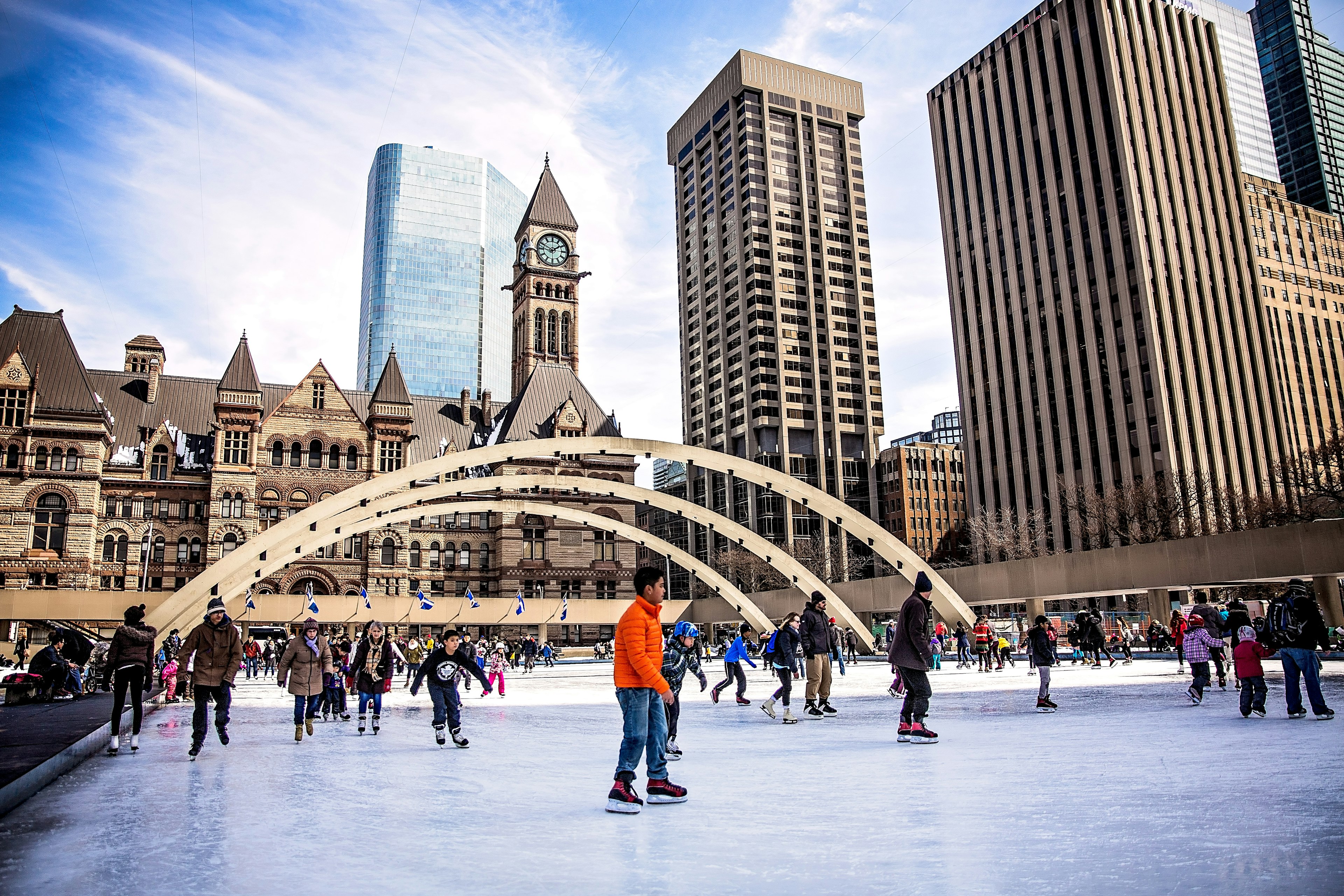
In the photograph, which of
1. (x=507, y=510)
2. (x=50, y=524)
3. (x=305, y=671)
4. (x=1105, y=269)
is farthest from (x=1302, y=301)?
(x=50, y=524)

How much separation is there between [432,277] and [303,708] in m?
140

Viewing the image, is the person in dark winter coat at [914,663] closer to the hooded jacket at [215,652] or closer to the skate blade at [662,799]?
the skate blade at [662,799]

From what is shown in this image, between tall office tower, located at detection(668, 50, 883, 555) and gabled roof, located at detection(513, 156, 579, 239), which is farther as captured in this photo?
tall office tower, located at detection(668, 50, 883, 555)

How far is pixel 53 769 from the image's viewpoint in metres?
8.12

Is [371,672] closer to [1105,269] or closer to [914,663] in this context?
[914,663]

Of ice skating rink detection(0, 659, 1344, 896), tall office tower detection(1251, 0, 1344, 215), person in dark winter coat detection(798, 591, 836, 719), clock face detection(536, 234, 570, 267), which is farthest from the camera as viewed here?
tall office tower detection(1251, 0, 1344, 215)

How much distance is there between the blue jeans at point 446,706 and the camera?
11406 millimetres

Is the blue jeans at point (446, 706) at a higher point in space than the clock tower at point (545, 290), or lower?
lower

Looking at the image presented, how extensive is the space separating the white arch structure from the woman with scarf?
13172 millimetres

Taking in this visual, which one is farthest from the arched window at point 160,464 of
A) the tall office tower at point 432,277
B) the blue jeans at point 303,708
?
the tall office tower at point 432,277

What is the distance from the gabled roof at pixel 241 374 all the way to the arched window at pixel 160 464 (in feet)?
19.6

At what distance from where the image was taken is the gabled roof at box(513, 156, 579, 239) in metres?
89.4

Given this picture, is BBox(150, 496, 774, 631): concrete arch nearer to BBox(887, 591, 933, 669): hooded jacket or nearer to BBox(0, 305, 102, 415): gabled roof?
BBox(887, 591, 933, 669): hooded jacket

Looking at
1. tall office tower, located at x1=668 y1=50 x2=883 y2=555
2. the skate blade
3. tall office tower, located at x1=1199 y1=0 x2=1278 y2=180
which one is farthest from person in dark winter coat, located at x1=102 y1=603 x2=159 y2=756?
tall office tower, located at x1=1199 y1=0 x2=1278 y2=180
